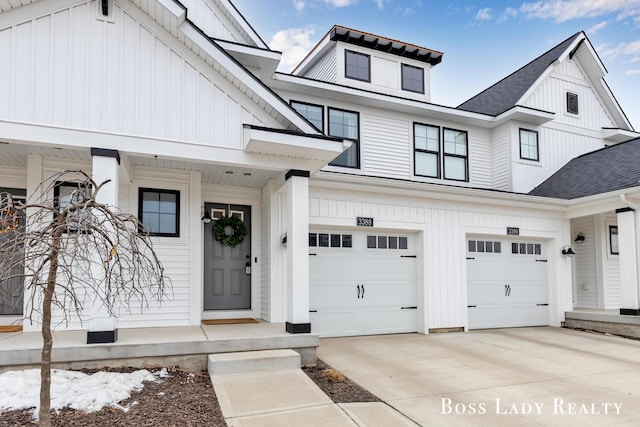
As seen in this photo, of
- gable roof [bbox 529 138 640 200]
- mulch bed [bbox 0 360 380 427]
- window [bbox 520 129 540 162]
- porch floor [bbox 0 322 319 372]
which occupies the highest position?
window [bbox 520 129 540 162]

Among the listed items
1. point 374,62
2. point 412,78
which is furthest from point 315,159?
point 412,78

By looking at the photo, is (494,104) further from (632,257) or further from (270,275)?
(270,275)

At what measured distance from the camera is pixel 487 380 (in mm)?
5234

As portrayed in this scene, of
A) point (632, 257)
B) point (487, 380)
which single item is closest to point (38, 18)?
point (487, 380)

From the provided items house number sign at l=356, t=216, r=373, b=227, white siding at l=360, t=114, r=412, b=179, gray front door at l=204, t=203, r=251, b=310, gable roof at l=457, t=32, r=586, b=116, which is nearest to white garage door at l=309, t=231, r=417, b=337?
house number sign at l=356, t=216, r=373, b=227

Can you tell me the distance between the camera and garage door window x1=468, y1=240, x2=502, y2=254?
9.29 m

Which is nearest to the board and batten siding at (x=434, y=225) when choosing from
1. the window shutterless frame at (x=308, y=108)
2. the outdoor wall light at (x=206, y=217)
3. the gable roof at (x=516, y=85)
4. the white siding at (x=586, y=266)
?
the outdoor wall light at (x=206, y=217)

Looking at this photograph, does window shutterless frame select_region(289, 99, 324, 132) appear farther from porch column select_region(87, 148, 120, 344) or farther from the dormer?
porch column select_region(87, 148, 120, 344)

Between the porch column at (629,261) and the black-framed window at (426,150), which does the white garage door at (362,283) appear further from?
the porch column at (629,261)

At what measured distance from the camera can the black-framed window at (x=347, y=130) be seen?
371 inches

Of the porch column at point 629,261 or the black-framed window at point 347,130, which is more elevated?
the black-framed window at point 347,130

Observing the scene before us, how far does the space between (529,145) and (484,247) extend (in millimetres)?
3650

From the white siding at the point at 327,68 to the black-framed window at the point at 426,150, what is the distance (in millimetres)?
2333

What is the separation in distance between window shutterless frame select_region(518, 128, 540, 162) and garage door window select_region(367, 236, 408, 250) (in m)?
4.63
